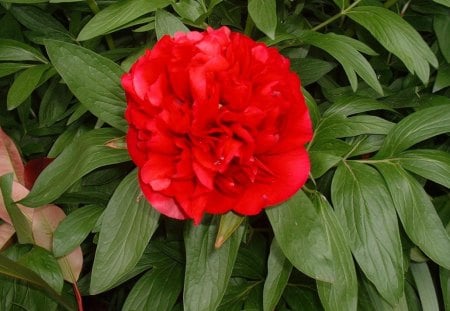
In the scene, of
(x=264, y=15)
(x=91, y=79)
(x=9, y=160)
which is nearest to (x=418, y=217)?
(x=264, y=15)

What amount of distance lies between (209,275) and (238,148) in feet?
0.62

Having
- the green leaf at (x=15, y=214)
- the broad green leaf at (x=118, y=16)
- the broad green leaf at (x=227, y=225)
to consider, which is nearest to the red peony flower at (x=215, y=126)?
the broad green leaf at (x=227, y=225)

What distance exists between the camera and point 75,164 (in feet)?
2.09

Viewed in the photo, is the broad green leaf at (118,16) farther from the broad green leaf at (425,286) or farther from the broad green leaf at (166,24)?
the broad green leaf at (425,286)

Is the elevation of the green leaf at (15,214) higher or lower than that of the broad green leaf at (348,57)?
lower

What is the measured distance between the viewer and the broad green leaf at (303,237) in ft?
1.88

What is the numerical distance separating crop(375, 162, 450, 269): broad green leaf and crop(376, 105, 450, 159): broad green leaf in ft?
0.10

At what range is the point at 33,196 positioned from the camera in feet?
2.08

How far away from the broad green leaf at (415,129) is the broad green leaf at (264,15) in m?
0.19

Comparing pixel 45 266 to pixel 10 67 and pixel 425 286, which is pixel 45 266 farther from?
pixel 425 286

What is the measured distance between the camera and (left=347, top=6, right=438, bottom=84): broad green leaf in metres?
0.70

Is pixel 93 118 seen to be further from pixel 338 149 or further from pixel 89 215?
pixel 338 149

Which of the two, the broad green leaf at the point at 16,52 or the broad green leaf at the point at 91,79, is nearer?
the broad green leaf at the point at 91,79

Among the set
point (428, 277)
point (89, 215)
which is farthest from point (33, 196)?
point (428, 277)
